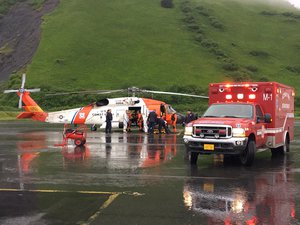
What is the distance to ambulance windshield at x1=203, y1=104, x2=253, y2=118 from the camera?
43.2ft

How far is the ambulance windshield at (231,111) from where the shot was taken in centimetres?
1316

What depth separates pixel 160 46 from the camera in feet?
261

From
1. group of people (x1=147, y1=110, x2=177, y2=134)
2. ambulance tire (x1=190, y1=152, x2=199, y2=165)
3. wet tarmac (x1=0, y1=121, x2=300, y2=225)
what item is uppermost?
group of people (x1=147, y1=110, x2=177, y2=134)

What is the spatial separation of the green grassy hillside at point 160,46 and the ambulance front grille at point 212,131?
53.2 m

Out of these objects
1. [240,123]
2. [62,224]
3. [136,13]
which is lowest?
[62,224]

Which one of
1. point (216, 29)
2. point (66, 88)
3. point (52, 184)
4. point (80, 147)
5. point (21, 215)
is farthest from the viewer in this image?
point (216, 29)

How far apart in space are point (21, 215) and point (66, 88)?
59.1 meters

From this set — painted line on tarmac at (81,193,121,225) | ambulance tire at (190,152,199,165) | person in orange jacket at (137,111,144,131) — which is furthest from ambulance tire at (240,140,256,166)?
person in orange jacket at (137,111,144,131)

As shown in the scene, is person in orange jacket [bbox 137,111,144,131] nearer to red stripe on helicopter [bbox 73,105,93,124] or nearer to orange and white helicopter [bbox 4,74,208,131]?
orange and white helicopter [bbox 4,74,208,131]

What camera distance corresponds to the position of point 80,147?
17.8m

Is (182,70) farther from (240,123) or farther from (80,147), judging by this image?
(240,123)

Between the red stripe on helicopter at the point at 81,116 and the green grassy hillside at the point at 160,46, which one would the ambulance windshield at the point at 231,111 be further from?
the green grassy hillside at the point at 160,46

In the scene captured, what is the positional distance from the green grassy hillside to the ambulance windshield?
51.8 meters

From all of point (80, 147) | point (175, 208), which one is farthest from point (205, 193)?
point (80, 147)
